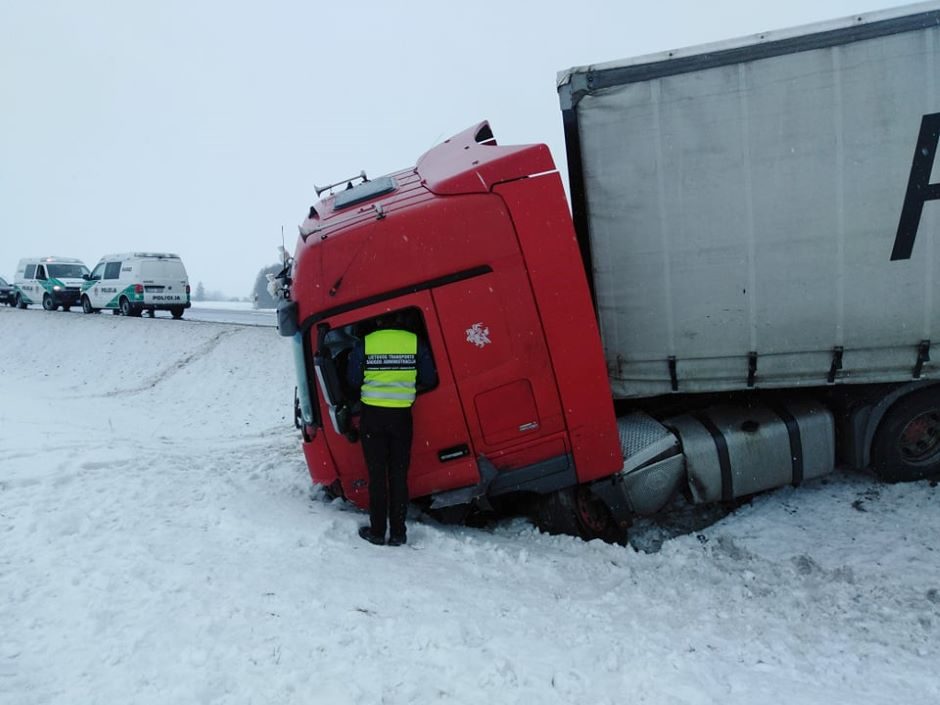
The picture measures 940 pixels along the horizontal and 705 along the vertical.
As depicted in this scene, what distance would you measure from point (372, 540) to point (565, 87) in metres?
3.52

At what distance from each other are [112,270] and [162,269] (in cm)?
182

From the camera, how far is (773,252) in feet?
14.8

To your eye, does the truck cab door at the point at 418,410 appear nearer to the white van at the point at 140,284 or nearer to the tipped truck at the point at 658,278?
the tipped truck at the point at 658,278

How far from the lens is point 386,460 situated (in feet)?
14.6

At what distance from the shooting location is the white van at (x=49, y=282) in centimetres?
2264

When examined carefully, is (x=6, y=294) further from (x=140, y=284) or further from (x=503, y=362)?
(x=503, y=362)

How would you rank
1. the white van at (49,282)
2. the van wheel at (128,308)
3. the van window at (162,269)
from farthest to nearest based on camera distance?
the white van at (49,282), the van wheel at (128,308), the van window at (162,269)

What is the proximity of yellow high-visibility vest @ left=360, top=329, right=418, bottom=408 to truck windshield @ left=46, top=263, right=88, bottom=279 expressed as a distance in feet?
76.6

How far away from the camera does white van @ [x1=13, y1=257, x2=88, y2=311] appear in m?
22.6

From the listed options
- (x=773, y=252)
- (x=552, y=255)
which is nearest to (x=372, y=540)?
(x=552, y=255)

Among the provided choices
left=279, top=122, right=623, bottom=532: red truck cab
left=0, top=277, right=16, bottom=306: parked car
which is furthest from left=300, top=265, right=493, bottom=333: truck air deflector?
left=0, top=277, right=16, bottom=306: parked car

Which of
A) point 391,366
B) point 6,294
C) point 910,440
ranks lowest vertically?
point 910,440

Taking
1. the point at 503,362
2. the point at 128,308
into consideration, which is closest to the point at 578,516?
the point at 503,362

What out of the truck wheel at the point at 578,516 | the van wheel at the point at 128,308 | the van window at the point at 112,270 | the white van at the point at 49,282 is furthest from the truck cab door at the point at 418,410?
the white van at the point at 49,282
